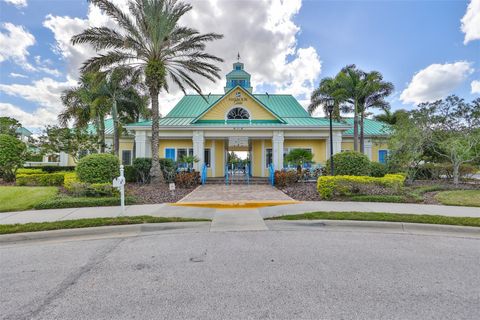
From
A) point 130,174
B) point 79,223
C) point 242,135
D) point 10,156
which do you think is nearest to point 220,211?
point 79,223

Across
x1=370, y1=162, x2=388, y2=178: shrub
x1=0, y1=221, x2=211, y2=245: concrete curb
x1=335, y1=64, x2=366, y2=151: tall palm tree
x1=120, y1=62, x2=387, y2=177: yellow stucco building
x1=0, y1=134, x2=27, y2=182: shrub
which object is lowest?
x1=0, y1=221, x2=211, y2=245: concrete curb

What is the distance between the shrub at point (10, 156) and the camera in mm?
12062

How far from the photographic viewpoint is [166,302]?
8.70 ft

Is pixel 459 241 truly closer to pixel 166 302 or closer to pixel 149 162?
pixel 166 302

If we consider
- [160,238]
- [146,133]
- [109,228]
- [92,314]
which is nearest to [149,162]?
[146,133]

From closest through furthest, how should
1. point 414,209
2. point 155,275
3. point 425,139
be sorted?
1. point 155,275
2. point 414,209
3. point 425,139

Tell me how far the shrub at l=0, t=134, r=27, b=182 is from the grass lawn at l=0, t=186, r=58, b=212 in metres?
3.83

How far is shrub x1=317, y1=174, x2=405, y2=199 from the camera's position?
8.79 m

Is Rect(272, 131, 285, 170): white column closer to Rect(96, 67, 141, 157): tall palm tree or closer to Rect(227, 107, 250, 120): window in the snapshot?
Rect(227, 107, 250, 120): window

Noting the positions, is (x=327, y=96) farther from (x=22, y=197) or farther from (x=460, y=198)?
(x=22, y=197)

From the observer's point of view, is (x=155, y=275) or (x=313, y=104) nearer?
(x=155, y=275)

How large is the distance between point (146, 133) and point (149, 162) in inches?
116

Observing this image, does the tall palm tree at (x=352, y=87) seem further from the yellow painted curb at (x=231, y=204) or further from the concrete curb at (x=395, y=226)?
the concrete curb at (x=395, y=226)

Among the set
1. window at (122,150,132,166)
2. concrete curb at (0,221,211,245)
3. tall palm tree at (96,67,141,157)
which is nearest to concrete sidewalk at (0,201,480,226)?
concrete curb at (0,221,211,245)
